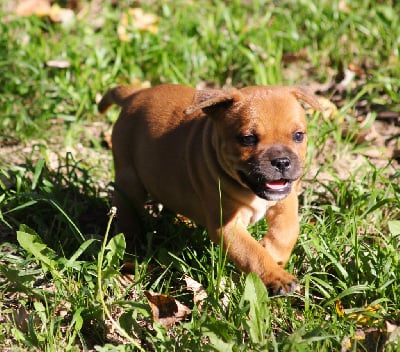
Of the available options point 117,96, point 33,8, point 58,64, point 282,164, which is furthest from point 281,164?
point 33,8

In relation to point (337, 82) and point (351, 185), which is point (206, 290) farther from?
point (337, 82)

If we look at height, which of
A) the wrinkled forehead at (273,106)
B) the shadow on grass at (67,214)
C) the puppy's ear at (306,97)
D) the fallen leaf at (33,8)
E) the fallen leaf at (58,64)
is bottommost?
the shadow on grass at (67,214)

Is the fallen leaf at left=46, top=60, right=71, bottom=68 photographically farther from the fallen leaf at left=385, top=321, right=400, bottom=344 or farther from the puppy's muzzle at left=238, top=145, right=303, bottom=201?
the fallen leaf at left=385, top=321, right=400, bottom=344

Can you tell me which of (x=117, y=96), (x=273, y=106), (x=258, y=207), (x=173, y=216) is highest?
(x=273, y=106)

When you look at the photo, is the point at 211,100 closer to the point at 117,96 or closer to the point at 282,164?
the point at 282,164

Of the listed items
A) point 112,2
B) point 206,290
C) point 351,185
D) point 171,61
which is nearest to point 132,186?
point 206,290

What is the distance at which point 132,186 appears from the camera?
16.4 ft

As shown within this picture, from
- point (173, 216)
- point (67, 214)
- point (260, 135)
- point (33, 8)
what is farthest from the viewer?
point (33, 8)

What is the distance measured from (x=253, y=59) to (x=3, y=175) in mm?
2267

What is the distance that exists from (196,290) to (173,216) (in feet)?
3.22

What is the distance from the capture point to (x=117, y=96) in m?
5.43

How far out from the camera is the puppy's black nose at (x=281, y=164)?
3982 millimetres

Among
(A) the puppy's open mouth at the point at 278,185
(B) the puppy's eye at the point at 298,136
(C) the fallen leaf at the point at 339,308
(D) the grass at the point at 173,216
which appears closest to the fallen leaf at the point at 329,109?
(D) the grass at the point at 173,216

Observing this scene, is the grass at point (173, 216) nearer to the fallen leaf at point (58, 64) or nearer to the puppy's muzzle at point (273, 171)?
the fallen leaf at point (58, 64)
